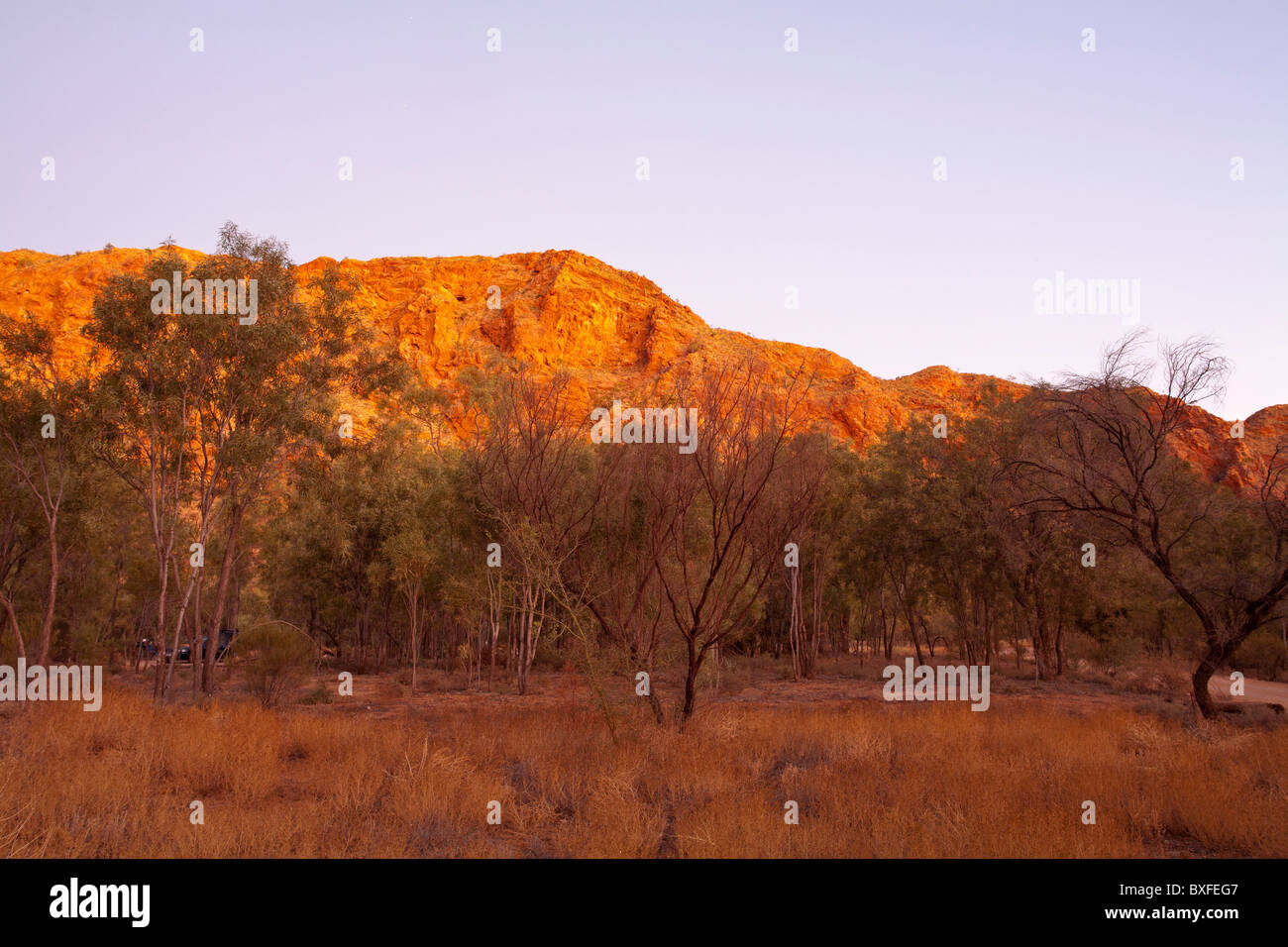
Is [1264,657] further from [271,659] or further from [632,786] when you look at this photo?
[271,659]

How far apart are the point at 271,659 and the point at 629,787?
1217 centimetres

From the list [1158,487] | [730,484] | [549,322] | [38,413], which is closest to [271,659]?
[38,413]

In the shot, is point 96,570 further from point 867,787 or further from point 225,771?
point 867,787

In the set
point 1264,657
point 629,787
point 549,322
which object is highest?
point 549,322

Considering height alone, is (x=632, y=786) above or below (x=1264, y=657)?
above

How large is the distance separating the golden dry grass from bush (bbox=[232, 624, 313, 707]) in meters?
3.20

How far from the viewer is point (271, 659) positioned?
1648 cm

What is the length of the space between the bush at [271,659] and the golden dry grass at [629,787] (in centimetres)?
320

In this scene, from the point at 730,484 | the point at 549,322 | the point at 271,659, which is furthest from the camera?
the point at 549,322

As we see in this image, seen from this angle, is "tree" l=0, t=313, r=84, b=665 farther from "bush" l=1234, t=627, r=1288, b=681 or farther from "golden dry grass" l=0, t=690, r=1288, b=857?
"bush" l=1234, t=627, r=1288, b=681

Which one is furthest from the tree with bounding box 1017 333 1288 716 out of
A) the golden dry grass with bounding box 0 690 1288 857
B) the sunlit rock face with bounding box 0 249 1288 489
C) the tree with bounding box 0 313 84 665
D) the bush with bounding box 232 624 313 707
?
the sunlit rock face with bounding box 0 249 1288 489

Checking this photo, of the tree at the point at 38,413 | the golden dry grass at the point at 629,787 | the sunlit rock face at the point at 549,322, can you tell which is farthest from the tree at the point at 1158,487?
the sunlit rock face at the point at 549,322

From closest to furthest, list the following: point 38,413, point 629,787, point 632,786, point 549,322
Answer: point 629,787 → point 632,786 → point 38,413 → point 549,322
